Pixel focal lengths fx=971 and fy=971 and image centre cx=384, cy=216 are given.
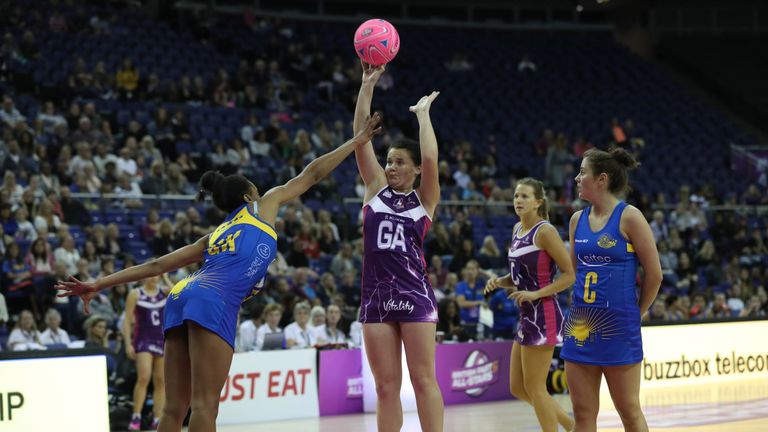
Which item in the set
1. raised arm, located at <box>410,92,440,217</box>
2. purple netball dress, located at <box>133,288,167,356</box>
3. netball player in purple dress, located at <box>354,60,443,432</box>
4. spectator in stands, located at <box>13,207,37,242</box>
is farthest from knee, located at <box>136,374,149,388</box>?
raised arm, located at <box>410,92,440,217</box>

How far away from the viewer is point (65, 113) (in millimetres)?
16016

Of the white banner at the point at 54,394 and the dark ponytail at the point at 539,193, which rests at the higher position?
the dark ponytail at the point at 539,193

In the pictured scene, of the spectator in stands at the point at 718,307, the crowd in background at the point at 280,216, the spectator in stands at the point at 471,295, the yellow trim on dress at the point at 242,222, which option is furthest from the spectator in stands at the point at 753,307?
the yellow trim on dress at the point at 242,222

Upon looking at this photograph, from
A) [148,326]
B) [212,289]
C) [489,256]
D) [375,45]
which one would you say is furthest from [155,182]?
[212,289]

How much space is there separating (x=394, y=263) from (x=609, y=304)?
127 centimetres

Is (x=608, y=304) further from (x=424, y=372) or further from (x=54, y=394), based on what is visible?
(x=54, y=394)

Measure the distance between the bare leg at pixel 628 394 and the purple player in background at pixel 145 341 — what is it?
614 cm

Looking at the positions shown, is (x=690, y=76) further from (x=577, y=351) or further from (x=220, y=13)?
(x=577, y=351)

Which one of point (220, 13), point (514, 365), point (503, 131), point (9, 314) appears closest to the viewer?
point (514, 365)

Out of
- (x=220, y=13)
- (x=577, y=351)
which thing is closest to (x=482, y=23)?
(x=220, y=13)

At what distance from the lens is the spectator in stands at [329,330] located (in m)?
Result: 12.2

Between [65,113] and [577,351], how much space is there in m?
12.6

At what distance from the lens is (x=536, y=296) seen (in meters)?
7.02

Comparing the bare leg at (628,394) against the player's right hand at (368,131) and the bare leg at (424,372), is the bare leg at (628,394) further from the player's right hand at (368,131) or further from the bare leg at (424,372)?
the player's right hand at (368,131)
